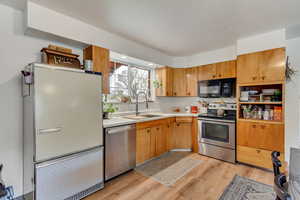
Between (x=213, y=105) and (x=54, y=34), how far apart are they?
3539mm

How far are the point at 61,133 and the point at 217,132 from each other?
2.94 meters

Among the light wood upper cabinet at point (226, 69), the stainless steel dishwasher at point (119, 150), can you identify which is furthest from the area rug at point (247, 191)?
the light wood upper cabinet at point (226, 69)

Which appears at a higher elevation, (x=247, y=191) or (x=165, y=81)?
(x=165, y=81)

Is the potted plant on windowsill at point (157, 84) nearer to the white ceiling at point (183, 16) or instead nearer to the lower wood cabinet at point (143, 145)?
the white ceiling at point (183, 16)

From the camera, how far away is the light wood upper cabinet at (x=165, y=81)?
12.9ft

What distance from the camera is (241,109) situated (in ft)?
9.87

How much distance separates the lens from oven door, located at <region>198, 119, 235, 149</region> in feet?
9.66

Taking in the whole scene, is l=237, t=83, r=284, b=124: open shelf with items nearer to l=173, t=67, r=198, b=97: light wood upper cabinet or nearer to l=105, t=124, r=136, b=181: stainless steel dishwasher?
l=173, t=67, r=198, b=97: light wood upper cabinet

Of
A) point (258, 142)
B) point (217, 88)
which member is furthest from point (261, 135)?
point (217, 88)

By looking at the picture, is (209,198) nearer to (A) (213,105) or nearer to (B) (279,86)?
(A) (213,105)

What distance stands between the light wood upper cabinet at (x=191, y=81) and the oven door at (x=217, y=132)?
0.87 metres

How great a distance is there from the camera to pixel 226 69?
10.6 feet

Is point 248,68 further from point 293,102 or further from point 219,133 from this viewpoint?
point 219,133

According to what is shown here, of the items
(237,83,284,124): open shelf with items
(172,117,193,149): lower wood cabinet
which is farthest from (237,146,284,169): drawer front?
(172,117,193,149): lower wood cabinet
